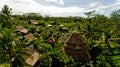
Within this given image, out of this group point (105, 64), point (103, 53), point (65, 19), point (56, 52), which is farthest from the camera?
point (65, 19)

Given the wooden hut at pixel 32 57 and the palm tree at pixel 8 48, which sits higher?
the palm tree at pixel 8 48

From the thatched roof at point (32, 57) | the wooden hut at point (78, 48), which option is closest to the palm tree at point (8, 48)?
the thatched roof at point (32, 57)

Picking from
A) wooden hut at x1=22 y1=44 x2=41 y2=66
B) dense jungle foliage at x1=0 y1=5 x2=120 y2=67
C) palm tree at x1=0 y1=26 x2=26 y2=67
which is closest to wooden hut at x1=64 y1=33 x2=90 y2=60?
dense jungle foliage at x1=0 y1=5 x2=120 y2=67

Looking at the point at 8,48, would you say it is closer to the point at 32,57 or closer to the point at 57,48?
the point at 32,57

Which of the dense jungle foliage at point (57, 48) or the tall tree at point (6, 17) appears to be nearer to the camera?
the dense jungle foliage at point (57, 48)

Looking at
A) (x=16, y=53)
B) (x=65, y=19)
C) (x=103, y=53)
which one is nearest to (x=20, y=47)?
(x=16, y=53)

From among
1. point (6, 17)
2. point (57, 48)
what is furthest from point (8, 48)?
point (6, 17)

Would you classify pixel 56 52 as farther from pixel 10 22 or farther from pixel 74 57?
pixel 10 22

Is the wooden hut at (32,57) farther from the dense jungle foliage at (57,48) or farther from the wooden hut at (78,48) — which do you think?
the wooden hut at (78,48)

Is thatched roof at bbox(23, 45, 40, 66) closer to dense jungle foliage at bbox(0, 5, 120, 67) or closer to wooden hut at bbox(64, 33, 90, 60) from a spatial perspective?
dense jungle foliage at bbox(0, 5, 120, 67)

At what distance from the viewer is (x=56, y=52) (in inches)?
1654

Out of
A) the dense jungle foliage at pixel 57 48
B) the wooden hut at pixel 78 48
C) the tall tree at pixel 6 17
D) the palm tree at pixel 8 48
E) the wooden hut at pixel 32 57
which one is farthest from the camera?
the tall tree at pixel 6 17

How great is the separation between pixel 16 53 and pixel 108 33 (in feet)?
72.4

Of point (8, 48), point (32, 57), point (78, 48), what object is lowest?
point (32, 57)
